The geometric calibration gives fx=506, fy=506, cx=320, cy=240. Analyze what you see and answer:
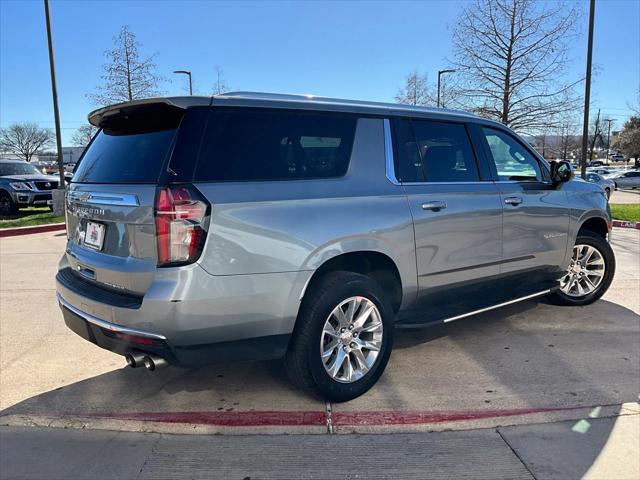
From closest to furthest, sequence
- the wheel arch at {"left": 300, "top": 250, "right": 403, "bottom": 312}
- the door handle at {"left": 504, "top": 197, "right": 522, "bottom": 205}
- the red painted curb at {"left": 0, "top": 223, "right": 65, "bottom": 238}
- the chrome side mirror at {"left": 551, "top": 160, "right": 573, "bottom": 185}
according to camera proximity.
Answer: the wheel arch at {"left": 300, "top": 250, "right": 403, "bottom": 312}
the door handle at {"left": 504, "top": 197, "right": 522, "bottom": 205}
the chrome side mirror at {"left": 551, "top": 160, "right": 573, "bottom": 185}
the red painted curb at {"left": 0, "top": 223, "right": 65, "bottom": 238}

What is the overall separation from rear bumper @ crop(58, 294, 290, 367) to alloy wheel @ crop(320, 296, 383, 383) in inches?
14.5

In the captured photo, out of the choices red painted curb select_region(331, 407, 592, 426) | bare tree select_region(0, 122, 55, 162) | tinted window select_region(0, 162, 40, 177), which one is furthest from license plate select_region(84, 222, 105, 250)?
bare tree select_region(0, 122, 55, 162)

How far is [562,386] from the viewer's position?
3578 mm

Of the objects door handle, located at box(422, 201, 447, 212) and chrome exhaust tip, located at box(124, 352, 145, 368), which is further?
door handle, located at box(422, 201, 447, 212)

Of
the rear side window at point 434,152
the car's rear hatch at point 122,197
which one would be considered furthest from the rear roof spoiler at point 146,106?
the rear side window at point 434,152

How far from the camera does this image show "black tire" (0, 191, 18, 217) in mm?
14891

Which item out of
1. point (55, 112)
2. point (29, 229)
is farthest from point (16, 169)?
point (29, 229)

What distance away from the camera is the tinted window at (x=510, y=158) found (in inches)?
175

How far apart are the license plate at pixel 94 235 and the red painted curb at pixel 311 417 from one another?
1.11 m

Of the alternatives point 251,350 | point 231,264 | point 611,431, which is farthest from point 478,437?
point 231,264

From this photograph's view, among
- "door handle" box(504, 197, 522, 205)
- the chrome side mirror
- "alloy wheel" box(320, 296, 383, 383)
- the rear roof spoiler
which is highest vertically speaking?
the rear roof spoiler

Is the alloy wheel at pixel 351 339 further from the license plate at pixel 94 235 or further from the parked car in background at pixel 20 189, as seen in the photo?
the parked car in background at pixel 20 189

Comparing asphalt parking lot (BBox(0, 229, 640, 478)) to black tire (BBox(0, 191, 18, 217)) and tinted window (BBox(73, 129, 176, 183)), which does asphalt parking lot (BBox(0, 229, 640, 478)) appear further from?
black tire (BBox(0, 191, 18, 217))

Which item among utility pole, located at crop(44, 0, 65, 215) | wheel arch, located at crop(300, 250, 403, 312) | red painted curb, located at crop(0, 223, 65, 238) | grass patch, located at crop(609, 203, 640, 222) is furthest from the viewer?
utility pole, located at crop(44, 0, 65, 215)
